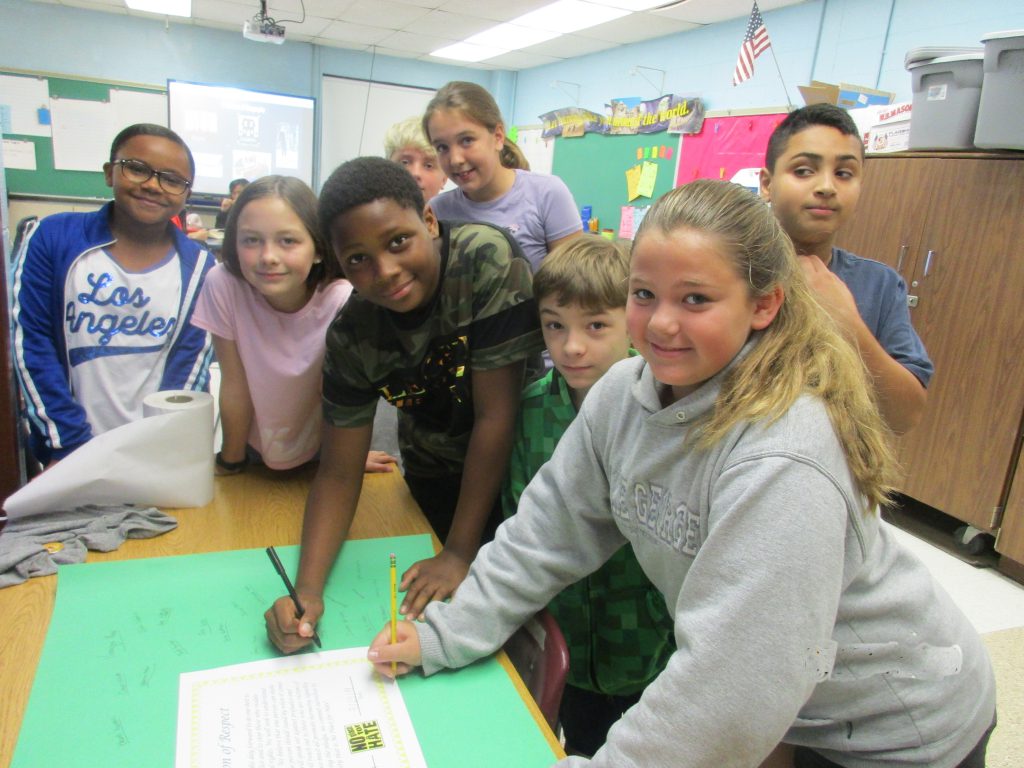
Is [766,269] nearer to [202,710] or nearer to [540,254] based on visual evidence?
[202,710]

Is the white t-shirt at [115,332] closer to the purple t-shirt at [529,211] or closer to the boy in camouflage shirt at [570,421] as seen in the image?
the purple t-shirt at [529,211]

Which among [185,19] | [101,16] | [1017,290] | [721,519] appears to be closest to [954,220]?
[1017,290]

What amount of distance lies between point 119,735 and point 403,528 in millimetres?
591

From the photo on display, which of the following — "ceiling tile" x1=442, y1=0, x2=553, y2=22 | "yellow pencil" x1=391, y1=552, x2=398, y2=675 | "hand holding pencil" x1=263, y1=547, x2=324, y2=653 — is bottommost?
"hand holding pencil" x1=263, y1=547, x2=324, y2=653

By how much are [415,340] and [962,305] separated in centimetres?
266

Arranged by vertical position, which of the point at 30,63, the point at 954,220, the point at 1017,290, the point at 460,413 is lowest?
the point at 460,413

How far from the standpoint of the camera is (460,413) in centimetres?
124

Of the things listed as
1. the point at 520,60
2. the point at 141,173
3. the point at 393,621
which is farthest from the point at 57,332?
the point at 520,60

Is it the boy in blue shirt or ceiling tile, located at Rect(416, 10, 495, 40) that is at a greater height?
ceiling tile, located at Rect(416, 10, 495, 40)

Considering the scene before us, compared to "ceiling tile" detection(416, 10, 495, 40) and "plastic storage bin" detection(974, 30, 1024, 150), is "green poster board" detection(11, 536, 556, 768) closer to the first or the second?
"plastic storage bin" detection(974, 30, 1024, 150)

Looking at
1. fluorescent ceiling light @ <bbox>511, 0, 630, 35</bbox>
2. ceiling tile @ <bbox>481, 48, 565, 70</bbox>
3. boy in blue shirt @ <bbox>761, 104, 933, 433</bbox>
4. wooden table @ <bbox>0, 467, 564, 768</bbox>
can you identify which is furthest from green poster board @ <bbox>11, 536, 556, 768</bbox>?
ceiling tile @ <bbox>481, 48, 565, 70</bbox>

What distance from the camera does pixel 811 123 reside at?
4.22 ft

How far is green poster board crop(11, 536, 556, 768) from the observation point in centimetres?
75

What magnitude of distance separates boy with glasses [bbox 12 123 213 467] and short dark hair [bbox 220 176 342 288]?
35 cm
